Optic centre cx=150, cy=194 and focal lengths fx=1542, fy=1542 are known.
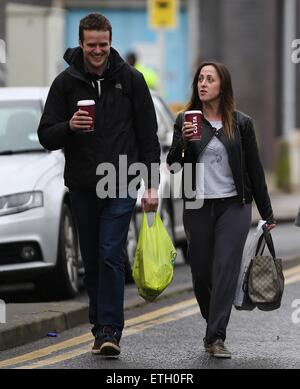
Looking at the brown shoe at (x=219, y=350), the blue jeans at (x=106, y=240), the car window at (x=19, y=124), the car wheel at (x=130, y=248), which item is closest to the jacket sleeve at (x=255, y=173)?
the blue jeans at (x=106, y=240)

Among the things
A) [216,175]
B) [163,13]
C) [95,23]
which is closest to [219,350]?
[216,175]

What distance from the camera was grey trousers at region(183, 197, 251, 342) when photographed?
8984mm

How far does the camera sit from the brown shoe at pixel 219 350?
8933 mm

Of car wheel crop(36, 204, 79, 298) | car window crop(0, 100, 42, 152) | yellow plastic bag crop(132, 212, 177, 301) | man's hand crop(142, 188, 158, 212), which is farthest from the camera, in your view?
car window crop(0, 100, 42, 152)

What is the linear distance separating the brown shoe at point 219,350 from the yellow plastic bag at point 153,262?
0.44 metres

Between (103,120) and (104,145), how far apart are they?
14 cm

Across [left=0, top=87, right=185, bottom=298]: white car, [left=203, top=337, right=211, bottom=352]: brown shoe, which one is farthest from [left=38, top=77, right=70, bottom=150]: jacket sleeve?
[left=0, top=87, right=185, bottom=298]: white car

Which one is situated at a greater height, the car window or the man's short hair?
the man's short hair

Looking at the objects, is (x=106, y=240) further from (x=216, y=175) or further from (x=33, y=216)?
(x=33, y=216)

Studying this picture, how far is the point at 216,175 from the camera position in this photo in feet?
29.6

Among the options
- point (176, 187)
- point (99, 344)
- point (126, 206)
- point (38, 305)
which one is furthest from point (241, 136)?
point (176, 187)

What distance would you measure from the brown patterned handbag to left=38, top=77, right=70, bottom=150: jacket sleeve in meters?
1.33

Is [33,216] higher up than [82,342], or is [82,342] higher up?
[33,216]

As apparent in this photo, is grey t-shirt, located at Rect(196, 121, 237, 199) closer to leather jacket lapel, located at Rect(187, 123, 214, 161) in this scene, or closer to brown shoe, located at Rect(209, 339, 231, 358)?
leather jacket lapel, located at Rect(187, 123, 214, 161)
